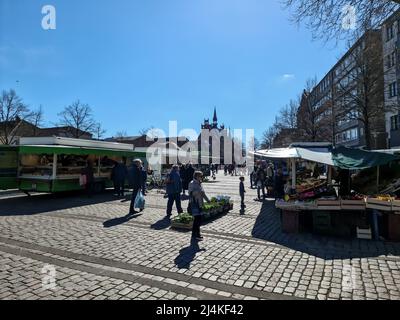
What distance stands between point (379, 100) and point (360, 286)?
24.5 meters

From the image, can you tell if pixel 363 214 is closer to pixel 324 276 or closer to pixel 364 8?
pixel 324 276

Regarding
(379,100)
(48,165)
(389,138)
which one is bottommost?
(48,165)

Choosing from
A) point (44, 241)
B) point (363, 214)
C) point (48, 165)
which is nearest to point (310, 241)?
point (363, 214)

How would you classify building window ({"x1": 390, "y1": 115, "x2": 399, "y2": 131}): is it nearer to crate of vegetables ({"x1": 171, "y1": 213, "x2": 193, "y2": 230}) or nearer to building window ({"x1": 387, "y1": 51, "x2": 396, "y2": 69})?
building window ({"x1": 387, "y1": 51, "x2": 396, "y2": 69})

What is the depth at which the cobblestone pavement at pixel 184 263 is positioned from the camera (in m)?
4.01

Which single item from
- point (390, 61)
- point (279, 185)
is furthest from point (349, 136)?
point (279, 185)

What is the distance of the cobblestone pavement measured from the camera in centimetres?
401

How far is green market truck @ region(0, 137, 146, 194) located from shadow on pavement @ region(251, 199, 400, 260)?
1012cm

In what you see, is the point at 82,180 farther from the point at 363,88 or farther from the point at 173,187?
the point at 363,88

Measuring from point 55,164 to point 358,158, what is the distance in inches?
502

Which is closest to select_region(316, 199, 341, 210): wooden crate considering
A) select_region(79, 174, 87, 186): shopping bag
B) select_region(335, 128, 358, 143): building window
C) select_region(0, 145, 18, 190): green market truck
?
select_region(79, 174, 87, 186): shopping bag

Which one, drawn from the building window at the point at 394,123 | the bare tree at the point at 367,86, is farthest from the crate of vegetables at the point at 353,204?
the building window at the point at 394,123

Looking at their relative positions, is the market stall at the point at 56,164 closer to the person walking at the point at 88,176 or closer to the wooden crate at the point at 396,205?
the person walking at the point at 88,176

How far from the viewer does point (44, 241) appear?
6.41 meters
